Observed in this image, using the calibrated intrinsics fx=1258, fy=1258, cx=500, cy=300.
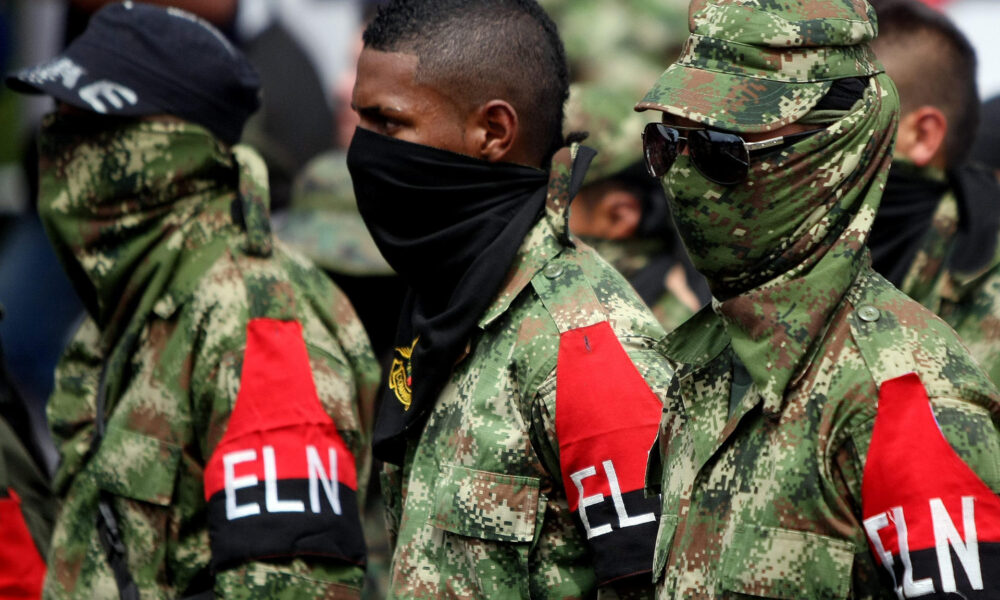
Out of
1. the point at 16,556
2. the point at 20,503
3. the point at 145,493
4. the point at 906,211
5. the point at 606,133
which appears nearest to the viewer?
the point at 145,493

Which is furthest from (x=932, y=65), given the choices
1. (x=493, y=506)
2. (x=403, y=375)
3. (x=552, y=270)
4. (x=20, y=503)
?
(x=20, y=503)

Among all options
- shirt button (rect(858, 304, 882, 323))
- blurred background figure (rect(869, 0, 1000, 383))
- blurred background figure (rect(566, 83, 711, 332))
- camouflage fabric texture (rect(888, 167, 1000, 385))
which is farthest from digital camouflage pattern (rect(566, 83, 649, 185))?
shirt button (rect(858, 304, 882, 323))

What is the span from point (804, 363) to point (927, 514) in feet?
1.11

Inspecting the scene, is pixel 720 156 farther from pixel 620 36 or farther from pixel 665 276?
pixel 620 36

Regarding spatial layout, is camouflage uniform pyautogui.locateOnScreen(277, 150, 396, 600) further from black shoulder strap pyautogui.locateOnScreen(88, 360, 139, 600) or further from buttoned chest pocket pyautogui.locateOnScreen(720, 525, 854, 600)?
buttoned chest pocket pyautogui.locateOnScreen(720, 525, 854, 600)

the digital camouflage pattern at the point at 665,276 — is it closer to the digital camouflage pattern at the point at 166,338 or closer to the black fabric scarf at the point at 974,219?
the black fabric scarf at the point at 974,219

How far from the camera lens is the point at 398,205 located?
3.06 metres

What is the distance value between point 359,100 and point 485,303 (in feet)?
2.04

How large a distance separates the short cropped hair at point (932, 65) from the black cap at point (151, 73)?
214cm

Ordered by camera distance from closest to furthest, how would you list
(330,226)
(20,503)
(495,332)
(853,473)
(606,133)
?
(853,473) → (495,332) → (20,503) → (606,133) → (330,226)

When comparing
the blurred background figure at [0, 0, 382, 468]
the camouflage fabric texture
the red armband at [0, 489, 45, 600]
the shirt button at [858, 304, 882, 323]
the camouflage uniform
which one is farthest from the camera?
the blurred background figure at [0, 0, 382, 468]

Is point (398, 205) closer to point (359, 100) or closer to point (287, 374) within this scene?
point (359, 100)

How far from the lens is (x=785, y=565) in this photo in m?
2.02

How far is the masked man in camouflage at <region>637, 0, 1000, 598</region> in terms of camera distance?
190 centimetres
